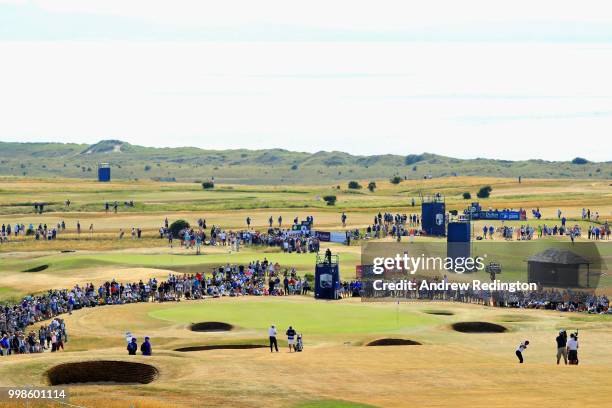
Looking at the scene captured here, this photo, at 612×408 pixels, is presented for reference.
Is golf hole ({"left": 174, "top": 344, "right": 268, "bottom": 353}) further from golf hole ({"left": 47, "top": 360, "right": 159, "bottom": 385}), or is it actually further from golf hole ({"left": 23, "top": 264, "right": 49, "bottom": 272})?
golf hole ({"left": 23, "top": 264, "right": 49, "bottom": 272})

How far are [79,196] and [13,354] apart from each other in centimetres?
11987

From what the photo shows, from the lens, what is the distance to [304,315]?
60.2 m

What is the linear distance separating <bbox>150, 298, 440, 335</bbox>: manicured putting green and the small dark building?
11.0 meters

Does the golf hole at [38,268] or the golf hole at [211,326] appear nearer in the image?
the golf hole at [211,326]

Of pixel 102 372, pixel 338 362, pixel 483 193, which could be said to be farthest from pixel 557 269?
pixel 483 193

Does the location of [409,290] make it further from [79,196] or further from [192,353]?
[79,196]

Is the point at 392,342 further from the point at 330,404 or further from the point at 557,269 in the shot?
the point at 557,269

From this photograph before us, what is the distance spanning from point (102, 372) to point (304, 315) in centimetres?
2159

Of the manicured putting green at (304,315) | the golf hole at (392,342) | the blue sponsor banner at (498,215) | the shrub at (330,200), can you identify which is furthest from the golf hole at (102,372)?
the shrub at (330,200)

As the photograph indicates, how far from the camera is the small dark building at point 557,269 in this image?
6888 centimetres

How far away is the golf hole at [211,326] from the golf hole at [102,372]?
1534 centimetres

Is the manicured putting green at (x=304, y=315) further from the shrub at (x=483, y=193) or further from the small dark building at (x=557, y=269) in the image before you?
the shrub at (x=483, y=193)

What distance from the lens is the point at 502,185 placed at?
190m

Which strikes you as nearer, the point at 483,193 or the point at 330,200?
the point at 330,200
